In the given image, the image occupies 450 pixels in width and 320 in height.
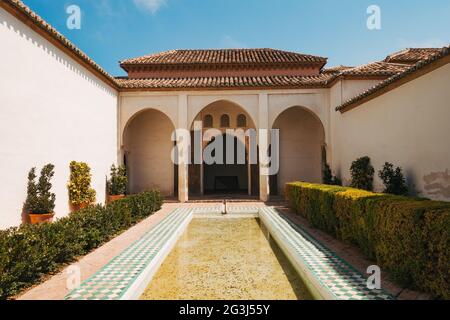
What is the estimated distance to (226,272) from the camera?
5301 millimetres

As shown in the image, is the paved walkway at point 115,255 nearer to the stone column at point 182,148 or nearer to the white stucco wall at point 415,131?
the white stucco wall at point 415,131

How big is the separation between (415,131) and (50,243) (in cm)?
810

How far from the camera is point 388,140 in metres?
8.90

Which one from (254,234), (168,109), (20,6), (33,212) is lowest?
(254,234)

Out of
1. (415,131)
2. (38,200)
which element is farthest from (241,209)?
(38,200)

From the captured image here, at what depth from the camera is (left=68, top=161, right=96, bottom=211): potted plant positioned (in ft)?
32.8

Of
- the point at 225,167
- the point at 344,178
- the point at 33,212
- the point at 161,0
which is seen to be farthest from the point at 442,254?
the point at 225,167

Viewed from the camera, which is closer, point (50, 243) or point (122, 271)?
point (122, 271)

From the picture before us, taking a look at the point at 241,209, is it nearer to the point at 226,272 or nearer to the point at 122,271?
the point at 226,272

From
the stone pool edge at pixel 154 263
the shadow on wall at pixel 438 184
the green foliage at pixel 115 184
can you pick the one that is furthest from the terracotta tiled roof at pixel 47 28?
the shadow on wall at pixel 438 184
